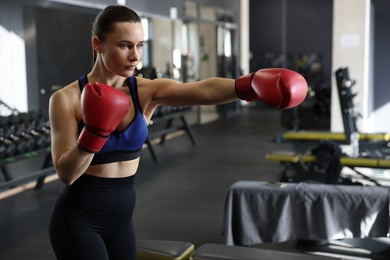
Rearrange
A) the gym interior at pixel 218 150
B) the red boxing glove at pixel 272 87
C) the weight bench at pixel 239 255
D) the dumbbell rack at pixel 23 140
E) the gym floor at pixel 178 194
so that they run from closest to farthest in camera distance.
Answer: the red boxing glove at pixel 272 87
the weight bench at pixel 239 255
the gym interior at pixel 218 150
the gym floor at pixel 178 194
the dumbbell rack at pixel 23 140

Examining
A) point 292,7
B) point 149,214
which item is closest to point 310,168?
point 149,214

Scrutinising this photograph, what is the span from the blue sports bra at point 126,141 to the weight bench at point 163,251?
93 cm

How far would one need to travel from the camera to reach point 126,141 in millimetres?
1583

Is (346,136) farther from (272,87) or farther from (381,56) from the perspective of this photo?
(272,87)

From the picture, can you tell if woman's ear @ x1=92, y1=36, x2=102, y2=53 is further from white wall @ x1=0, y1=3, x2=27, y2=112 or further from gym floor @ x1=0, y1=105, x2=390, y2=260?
white wall @ x1=0, y1=3, x2=27, y2=112

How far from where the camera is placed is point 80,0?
5.70 meters

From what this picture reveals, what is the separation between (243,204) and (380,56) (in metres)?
5.84

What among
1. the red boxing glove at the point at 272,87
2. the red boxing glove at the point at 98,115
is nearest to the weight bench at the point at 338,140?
the red boxing glove at the point at 272,87

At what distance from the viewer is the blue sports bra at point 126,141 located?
1.57 m

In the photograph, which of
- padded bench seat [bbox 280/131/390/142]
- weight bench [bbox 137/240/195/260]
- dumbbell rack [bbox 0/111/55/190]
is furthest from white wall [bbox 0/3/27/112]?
weight bench [bbox 137/240/195/260]

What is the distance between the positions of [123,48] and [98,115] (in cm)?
25

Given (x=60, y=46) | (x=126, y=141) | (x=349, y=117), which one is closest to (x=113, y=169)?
(x=126, y=141)

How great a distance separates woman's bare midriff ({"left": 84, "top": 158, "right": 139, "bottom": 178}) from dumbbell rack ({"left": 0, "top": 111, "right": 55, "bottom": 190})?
274cm

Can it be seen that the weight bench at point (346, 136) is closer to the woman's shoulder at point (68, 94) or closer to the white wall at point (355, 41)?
the white wall at point (355, 41)
